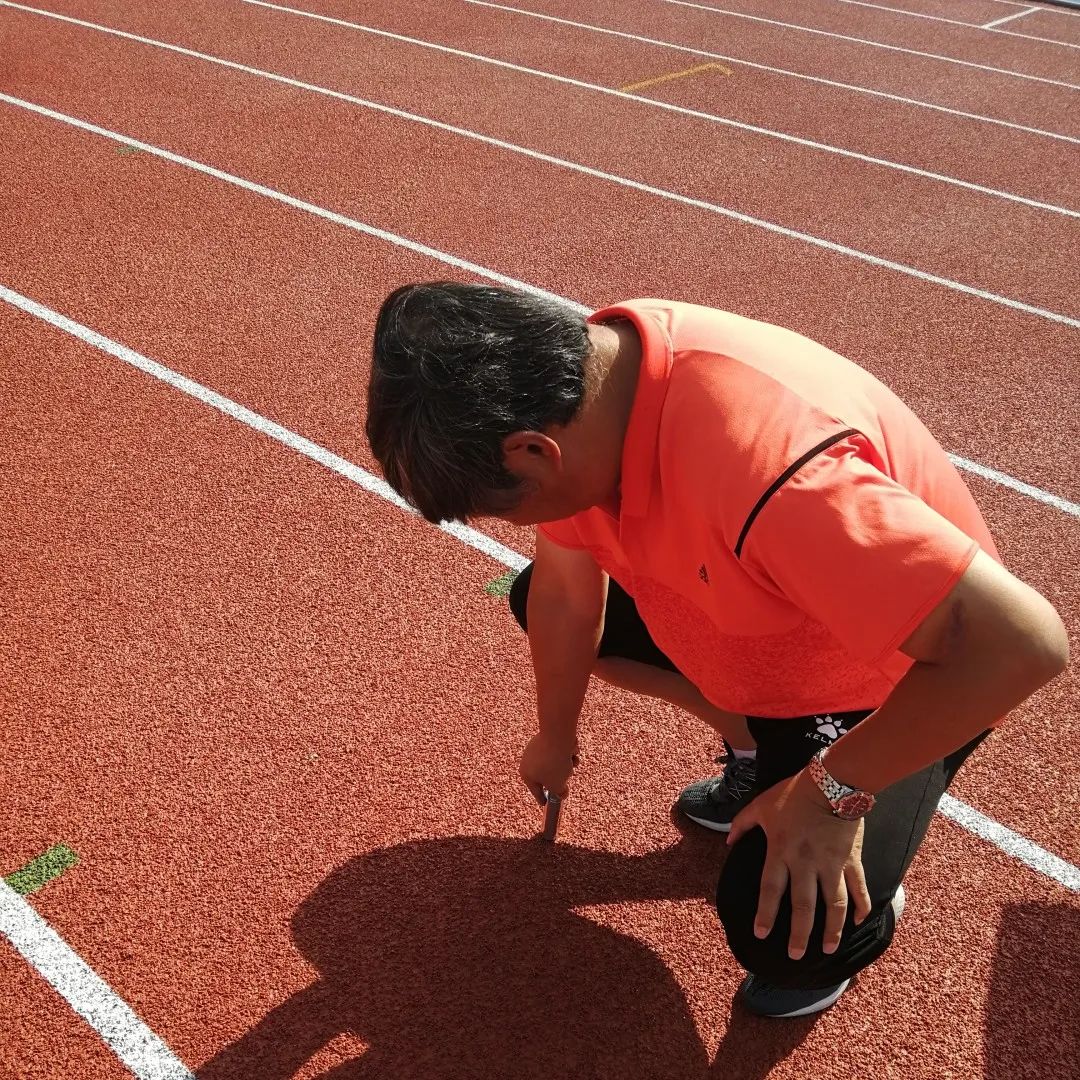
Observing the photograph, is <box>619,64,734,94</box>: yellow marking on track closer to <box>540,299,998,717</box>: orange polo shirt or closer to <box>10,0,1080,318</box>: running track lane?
<box>10,0,1080,318</box>: running track lane

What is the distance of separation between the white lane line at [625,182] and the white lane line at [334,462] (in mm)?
2543

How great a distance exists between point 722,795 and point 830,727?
67 cm

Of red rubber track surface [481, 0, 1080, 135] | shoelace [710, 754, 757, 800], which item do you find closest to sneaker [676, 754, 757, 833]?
shoelace [710, 754, 757, 800]

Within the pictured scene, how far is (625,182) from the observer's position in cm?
762

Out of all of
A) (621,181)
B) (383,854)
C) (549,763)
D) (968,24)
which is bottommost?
(383,854)

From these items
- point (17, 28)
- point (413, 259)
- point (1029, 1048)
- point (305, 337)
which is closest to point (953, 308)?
point (413, 259)

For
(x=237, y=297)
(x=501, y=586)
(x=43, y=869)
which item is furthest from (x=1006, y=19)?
(x=43, y=869)

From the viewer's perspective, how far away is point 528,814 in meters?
3.17

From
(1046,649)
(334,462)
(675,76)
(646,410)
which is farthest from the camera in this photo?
(675,76)

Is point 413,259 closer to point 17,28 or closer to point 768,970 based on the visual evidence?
point 768,970

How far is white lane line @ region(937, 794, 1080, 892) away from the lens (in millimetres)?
3047

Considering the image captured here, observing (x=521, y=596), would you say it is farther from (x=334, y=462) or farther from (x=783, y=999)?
(x=334, y=462)

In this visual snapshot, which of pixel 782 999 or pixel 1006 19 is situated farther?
pixel 1006 19

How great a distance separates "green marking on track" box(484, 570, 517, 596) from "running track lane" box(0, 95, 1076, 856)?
1041mm
